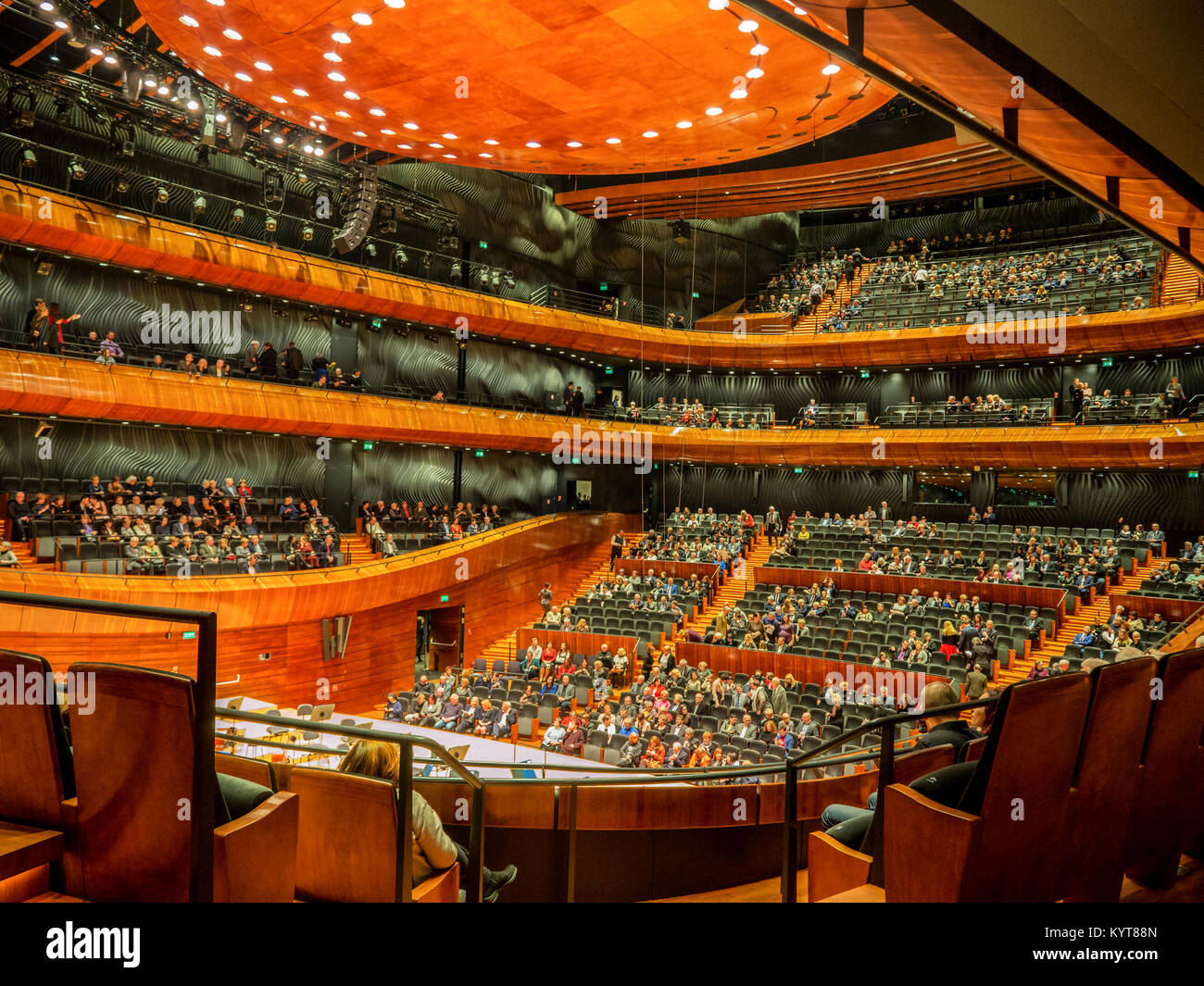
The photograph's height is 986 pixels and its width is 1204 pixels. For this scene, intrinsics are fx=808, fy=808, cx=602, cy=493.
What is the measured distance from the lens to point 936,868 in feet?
6.87

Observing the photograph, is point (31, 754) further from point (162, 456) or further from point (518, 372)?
point (518, 372)

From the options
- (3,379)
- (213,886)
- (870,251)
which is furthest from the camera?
(870,251)

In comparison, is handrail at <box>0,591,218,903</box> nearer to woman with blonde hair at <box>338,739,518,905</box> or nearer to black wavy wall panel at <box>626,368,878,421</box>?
woman with blonde hair at <box>338,739,518,905</box>

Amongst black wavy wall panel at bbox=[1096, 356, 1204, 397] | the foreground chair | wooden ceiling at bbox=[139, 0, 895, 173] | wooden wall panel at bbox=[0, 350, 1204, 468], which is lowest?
the foreground chair

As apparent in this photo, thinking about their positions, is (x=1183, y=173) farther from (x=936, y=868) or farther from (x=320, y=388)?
(x=320, y=388)

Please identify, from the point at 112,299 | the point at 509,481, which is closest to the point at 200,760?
the point at 112,299

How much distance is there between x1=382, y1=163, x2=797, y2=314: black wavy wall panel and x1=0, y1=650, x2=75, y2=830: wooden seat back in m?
17.7

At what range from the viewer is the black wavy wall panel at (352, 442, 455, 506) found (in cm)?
1764

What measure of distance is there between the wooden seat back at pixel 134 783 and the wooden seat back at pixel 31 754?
7cm

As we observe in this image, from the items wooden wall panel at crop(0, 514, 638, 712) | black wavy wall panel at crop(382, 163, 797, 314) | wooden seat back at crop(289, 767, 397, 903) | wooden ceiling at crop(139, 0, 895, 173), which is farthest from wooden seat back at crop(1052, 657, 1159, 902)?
black wavy wall panel at crop(382, 163, 797, 314)

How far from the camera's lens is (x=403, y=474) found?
18453mm

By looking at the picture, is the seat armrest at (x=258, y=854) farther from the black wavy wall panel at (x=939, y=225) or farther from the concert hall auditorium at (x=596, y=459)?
the black wavy wall panel at (x=939, y=225)
